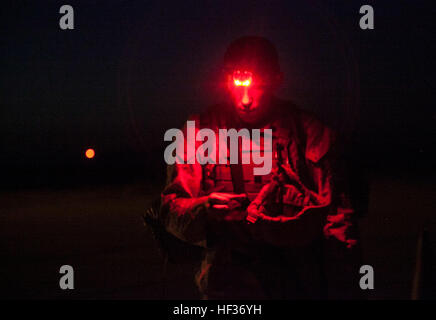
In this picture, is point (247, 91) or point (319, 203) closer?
point (319, 203)

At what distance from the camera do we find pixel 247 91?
3709 mm

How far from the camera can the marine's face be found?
3703 millimetres

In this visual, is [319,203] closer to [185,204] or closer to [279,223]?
[279,223]

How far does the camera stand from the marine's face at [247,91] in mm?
3703

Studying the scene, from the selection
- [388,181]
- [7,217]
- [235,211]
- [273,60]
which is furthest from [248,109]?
[388,181]

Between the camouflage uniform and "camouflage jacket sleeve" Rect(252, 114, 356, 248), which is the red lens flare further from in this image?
"camouflage jacket sleeve" Rect(252, 114, 356, 248)

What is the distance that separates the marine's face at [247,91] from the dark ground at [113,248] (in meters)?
1.71

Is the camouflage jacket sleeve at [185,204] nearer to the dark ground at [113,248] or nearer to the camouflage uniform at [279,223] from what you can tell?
the camouflage uniform at [279,223]

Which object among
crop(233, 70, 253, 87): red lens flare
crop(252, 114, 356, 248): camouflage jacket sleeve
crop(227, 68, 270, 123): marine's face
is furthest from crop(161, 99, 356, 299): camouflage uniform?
crop(233, 70, 253, 87): red lens flare

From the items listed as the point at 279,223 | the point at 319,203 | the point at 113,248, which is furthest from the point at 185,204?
the point at 113,248

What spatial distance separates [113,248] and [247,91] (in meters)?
8.09

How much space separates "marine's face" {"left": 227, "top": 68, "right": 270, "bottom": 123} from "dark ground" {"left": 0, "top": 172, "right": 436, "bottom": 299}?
1.71 m

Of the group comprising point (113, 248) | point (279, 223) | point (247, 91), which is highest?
point (247, 91)

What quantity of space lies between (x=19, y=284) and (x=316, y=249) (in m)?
5.88
